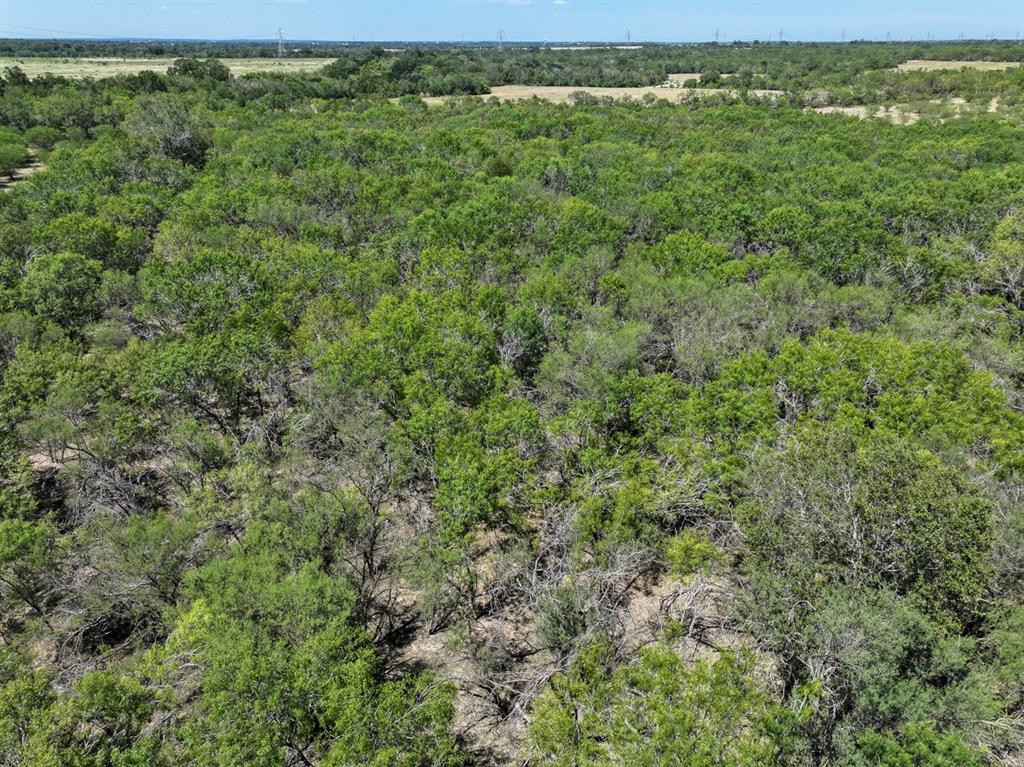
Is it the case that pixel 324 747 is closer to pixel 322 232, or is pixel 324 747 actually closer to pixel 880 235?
pixel 322 232

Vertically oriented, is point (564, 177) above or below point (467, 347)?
above

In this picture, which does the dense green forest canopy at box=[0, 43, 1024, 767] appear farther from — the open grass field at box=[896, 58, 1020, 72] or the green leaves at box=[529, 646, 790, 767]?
→ the open grass field at box=[896, 58, 1020, 72]

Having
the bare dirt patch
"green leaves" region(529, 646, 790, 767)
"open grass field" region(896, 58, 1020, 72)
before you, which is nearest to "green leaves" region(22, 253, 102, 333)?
"green leaves" region(529, 646, 790, 767)

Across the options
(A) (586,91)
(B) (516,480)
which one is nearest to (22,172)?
(B) (516,480)

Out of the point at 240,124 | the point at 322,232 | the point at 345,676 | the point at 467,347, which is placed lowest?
the point at 345,676

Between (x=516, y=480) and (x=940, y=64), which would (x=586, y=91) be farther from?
(x=516, y=480)

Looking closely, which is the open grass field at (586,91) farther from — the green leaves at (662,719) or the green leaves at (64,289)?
the green leaves at (662,719)

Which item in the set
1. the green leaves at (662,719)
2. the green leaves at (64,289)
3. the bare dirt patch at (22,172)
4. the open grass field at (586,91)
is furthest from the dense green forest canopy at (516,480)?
the open grass field at (586,91)

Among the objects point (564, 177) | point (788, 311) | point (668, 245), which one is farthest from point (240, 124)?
point (788, 311)
